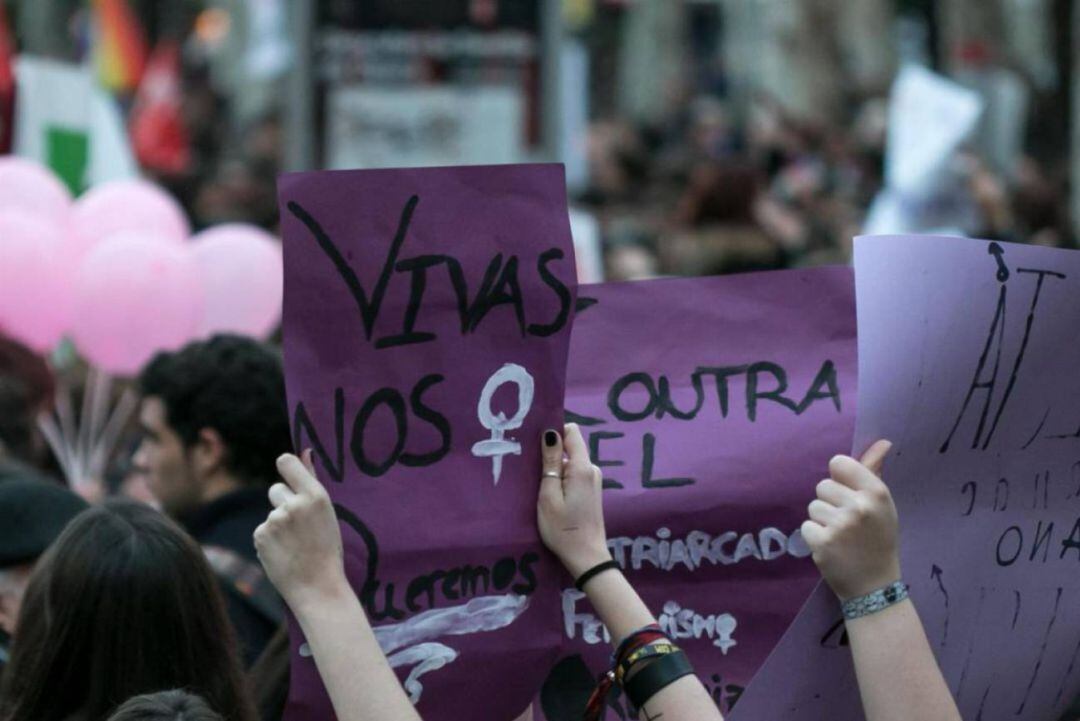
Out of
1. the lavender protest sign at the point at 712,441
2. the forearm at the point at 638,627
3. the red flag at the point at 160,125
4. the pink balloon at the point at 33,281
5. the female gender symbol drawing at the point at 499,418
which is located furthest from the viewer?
the red flag at the point at 160,125

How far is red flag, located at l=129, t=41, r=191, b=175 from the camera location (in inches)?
593

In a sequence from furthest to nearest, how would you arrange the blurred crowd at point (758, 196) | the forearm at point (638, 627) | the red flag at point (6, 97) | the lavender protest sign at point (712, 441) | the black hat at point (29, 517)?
the blurred crowd at point (758, 196) → the red flag at point (6, 97) → the black hat at point (29, 517) → the lavender protest sign at point (712, 441) → the forearm at point (638, 627)

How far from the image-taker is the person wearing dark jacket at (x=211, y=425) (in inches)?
170

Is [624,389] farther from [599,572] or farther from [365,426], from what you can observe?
[365,426]

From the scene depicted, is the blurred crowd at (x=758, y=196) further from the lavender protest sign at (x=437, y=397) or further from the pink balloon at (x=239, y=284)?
the lavender protest sign at (x=437, y=397)

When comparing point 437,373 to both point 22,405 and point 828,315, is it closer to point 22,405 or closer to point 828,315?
point 828,315

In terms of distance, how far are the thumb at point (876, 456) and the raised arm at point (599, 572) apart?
35 centimetres

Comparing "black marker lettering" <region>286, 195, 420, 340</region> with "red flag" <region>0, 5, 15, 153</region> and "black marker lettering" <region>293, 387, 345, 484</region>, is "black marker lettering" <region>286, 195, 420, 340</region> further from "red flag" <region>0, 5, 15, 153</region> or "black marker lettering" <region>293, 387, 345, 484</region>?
"red flag" <region>0, 5, 15, 153</region>

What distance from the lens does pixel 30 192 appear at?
19.6ft

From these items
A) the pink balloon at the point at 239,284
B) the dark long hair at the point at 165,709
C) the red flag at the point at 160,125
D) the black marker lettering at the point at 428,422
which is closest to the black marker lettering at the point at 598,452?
the black marker lettering at the point at 428,422

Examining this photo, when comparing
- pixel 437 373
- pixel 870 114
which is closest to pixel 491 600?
pixel 437 373

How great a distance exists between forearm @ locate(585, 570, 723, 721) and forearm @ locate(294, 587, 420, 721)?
0.32 meters

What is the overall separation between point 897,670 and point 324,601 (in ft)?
2.31

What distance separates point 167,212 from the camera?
6.65 metres
